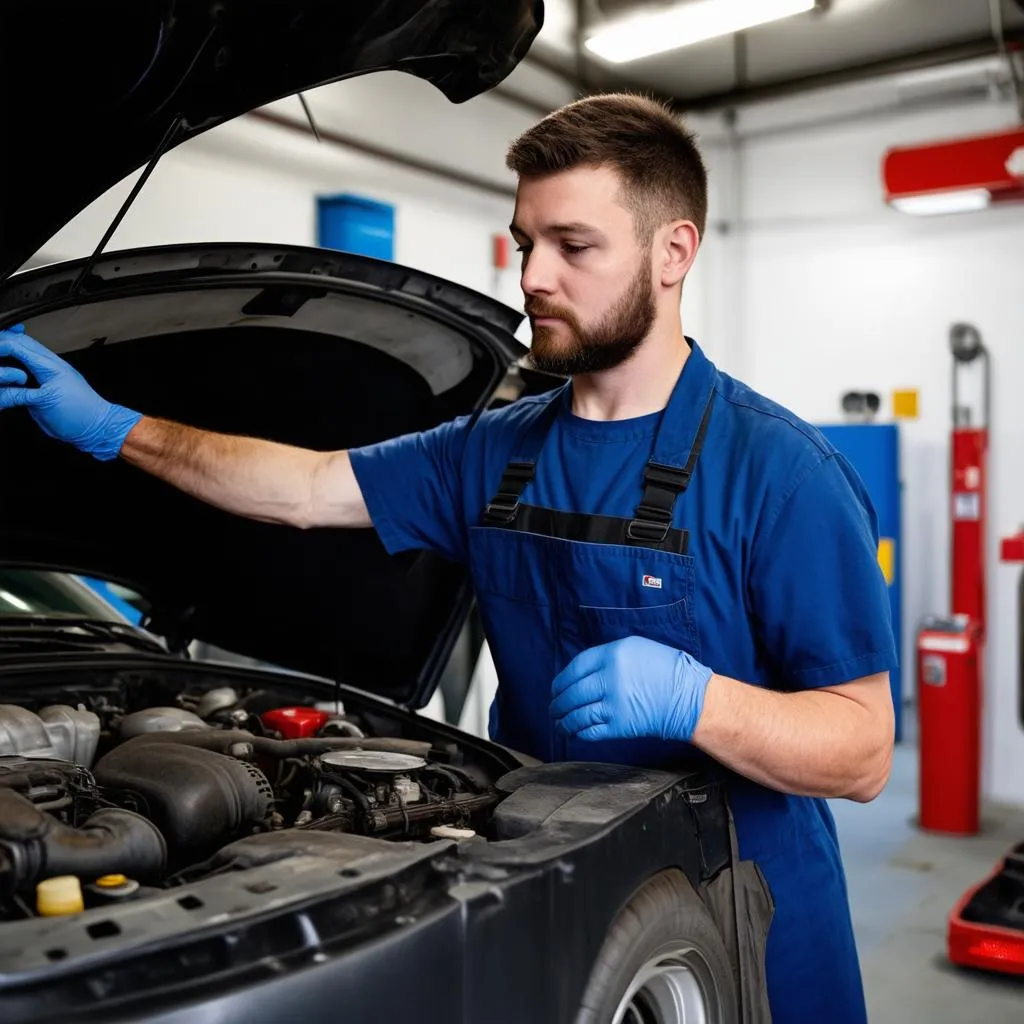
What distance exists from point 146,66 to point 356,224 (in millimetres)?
3042

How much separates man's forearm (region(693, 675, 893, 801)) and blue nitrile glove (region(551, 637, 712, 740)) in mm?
31

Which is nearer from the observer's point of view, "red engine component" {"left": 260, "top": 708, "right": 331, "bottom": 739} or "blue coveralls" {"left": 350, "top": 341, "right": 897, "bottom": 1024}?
"blue coveralls" {"left": 350, "top": 341, "right": 897, "bottom": 1024}

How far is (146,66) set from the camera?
131 centimetres

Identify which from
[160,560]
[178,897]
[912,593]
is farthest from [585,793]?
[912,593]

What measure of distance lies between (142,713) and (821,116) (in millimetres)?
5449

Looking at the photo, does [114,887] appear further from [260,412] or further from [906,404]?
[906,404]

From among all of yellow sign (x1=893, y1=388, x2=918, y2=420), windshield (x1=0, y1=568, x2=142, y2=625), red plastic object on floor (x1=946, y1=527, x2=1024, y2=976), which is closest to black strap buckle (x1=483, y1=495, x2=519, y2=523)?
windshield (x1=0, y1=568, x2=142, y2=625)

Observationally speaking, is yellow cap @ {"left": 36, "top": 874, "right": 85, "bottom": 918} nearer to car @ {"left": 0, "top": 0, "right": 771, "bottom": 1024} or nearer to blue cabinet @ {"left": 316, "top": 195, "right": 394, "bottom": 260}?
car @ {"left": 0, "top": 0, "right": 771, "bottom": 1024}

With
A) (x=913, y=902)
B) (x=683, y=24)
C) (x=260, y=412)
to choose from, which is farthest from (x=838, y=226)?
(x=260, y=412)

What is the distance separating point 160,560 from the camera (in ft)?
7.61

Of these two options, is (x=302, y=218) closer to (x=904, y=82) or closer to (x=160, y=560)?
(x=160, y=560)

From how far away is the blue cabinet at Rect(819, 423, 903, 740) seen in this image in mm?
5531

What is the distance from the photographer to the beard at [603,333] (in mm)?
1600

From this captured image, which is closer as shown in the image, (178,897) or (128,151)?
(178,897)
